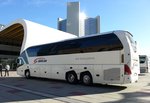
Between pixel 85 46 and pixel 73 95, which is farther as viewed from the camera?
pixel 85 46

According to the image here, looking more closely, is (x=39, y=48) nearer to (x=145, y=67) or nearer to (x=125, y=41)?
(x=125, y=41)

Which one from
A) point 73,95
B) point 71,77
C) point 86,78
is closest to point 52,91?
point 73,95

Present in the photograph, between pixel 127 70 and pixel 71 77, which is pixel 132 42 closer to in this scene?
pixel 127 70

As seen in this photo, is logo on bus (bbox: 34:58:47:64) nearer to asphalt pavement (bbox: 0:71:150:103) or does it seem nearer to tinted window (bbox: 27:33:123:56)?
tinted window (bbox: 27:33:123:56)

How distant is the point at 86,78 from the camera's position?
1702cm

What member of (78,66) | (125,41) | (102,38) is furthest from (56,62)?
(125,41)

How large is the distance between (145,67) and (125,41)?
2294cm

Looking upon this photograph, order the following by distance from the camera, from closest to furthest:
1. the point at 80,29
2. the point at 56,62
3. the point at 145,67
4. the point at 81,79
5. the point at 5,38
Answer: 1. the point at 81,79
2. the point at 56,62
3. the point at 145,67
4. the point at 5,38
5. the point at 80,29

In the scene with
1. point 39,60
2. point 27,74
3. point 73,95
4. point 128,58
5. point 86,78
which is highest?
point 39,60

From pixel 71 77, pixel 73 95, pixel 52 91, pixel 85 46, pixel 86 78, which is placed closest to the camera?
pixel 73 95

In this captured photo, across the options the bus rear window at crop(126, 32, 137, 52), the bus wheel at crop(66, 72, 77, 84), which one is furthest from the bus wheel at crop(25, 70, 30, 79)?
the bus rear window at crop(126, 32, 137, 52)

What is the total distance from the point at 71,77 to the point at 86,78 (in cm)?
162

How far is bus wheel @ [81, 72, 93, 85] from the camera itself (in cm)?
1675

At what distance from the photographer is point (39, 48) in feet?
72.9
